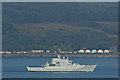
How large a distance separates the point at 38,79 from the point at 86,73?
21.9 m

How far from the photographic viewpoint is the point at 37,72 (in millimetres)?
145500

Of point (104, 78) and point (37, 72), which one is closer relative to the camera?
point (104, 78)

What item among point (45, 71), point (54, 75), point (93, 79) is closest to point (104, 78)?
point (93, 79)

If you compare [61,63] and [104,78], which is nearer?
[104,78]

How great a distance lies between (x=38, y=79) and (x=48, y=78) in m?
3.25

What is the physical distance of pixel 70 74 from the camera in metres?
137

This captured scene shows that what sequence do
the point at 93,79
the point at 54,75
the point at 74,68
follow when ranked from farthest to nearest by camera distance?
1. the point at 74,68
2. the point at 54,75
3. the point at 93,79

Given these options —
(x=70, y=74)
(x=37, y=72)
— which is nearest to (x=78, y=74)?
(x=70, y=74)

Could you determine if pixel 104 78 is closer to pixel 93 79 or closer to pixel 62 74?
pixel 93 79

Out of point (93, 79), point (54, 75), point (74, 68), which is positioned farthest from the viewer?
point (74, 68)

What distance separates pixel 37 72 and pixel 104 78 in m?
24.7

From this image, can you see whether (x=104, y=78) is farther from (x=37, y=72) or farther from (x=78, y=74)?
(x=37, y=72)

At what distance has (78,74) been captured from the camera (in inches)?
5418

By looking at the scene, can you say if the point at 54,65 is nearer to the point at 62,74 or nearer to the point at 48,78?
the point at 62,74
